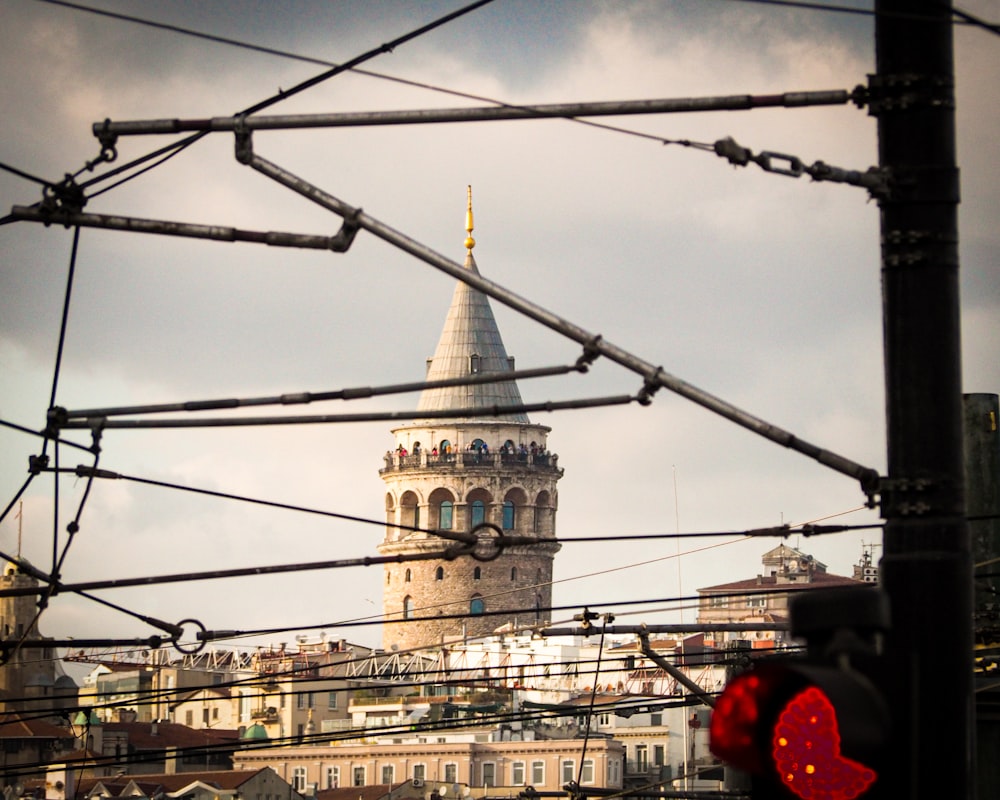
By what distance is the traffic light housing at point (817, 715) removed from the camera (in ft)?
17.0

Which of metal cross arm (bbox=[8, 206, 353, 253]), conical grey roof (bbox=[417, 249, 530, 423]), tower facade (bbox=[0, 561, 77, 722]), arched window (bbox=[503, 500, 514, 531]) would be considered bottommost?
metal cross arm (bbox=[8, 206, 353, 253])

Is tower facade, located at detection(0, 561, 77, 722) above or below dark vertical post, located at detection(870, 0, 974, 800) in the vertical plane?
above

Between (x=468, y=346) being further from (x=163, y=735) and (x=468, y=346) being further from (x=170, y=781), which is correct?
(x=170, y=781)

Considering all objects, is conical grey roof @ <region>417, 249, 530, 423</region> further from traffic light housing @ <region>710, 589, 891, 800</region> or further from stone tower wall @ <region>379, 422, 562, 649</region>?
traffic light housing @ <region>710, 589, 891, 800</region>

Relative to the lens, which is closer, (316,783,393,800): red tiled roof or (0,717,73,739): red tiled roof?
(316,783,393,800): red tiled roof

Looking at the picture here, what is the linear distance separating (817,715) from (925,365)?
4.83 ft

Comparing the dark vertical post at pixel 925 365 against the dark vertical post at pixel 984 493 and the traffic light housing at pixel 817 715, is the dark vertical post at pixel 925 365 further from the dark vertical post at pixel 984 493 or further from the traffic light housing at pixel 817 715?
the dark vertical post at pixel 984 493

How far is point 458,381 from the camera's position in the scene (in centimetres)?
941

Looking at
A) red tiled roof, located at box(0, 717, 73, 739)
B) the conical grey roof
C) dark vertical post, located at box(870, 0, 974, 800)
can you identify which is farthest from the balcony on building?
dark vertical post, located at box(870, 0, 974, 800)

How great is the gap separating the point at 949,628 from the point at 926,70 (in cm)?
158

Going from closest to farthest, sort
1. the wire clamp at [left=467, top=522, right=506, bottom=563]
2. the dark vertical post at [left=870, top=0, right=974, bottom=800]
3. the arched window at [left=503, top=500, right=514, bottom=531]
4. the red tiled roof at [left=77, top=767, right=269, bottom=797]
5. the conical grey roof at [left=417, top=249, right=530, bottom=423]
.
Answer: the dark vertical post at [left=870, top=0, right=974, bottom=800], the wire clamp at [left=467, top=522, right=506, bottom=563], the red tiled roof at [left=77, top=767, right=269, bottom=797], the conical grey roof at [left=417, top=249, right=530, bottom=423], the arched window at [left=503, top=500, right=514, bottom=531]

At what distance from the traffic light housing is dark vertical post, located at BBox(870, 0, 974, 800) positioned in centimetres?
92

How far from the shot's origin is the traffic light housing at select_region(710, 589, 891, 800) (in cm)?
520

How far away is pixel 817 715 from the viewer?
535 cm
